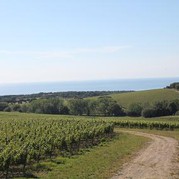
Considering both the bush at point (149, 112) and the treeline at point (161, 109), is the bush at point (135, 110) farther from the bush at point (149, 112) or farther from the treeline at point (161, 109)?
the bush at point (149, 112)

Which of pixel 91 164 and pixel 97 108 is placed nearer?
pixel 91 164

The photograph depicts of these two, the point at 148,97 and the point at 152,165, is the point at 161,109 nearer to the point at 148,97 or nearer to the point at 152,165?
the point at 148,97

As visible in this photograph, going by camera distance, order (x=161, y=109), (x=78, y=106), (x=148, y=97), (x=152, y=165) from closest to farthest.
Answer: (x=152, y=165), (x=161, y=109), (x=78, y=106), (x=148, y=97)

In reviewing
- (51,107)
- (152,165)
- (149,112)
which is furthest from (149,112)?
(152,165)

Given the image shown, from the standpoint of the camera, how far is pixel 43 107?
500 feet

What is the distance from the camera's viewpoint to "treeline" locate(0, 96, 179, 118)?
12862 cm

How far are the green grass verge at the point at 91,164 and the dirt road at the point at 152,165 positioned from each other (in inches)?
37.9

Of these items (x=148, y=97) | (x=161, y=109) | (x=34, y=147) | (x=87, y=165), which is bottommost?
(x=87, y=165)

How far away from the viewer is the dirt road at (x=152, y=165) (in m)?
29.3

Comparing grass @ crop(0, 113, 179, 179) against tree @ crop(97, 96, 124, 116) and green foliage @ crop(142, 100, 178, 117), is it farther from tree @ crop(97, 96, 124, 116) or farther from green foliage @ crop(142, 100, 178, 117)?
tree @ crop(97, 96, 124, 116)

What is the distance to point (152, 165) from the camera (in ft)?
112

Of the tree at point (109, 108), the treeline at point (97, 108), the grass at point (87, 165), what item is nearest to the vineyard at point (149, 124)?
the grass at point (87, 165)

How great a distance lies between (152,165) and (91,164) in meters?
5.68

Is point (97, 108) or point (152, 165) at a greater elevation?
point (97, 108)
